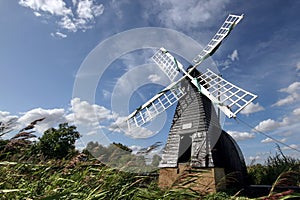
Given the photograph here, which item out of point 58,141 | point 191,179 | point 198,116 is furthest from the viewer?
point 58,141

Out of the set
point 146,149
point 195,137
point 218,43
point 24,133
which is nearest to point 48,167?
point 24,133

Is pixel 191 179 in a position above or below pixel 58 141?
below

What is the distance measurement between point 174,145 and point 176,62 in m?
4.85

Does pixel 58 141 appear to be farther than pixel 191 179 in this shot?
Yes

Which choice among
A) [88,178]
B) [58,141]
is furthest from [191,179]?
Result: [58,141]

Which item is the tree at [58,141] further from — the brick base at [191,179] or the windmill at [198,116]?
the brick base at [191,179]

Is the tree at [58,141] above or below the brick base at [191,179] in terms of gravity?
above

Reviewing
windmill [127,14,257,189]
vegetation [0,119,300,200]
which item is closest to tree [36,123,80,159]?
windmill [127,14,257,189]

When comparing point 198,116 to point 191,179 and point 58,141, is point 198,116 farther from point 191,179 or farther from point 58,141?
point 58,141

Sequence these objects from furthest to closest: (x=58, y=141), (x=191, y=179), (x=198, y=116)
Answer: (x=58, y=141) < (x=198, y=116) < (x=191, y=179)

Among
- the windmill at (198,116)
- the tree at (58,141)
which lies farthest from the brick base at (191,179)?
the tree at (58,141)

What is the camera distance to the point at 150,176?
2.24m

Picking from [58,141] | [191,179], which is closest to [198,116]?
[191,179]

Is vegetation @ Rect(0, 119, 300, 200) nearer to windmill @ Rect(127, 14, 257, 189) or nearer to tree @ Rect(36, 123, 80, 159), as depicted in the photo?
windmill @ Rect(127, 14, 257, 189)
